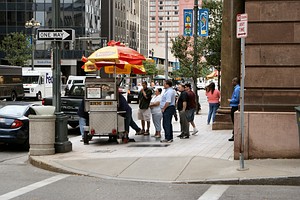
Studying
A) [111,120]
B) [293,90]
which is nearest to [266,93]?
[293,90]

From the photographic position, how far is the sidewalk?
368 inches

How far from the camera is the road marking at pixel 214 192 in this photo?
318 inches

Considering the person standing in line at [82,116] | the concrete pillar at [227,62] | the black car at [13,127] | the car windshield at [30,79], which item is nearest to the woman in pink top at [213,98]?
the concrete pillar at [227,62]

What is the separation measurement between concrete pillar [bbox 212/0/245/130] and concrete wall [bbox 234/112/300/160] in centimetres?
763

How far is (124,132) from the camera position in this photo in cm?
1472

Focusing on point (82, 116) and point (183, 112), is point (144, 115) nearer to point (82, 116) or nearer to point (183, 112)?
point (183, 112)

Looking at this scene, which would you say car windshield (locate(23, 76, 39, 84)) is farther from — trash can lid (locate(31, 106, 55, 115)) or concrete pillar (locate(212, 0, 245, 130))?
trash can lid (locate(31, 106, 55, 115))

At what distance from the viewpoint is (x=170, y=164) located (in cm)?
1084

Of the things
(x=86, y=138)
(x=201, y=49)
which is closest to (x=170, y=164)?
(x=86, y=138)

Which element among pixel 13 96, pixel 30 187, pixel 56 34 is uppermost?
pixel 56 34

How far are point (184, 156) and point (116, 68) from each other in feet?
19.1

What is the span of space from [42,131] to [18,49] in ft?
180

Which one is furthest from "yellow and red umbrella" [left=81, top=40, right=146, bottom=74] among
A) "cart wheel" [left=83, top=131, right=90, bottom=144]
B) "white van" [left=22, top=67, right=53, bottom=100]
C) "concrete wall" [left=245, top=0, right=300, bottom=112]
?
"white van" [left=22, top=67, right=53, bottom=100]

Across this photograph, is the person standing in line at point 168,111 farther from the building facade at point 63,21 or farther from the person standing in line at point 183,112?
the building facade at point 63,21
